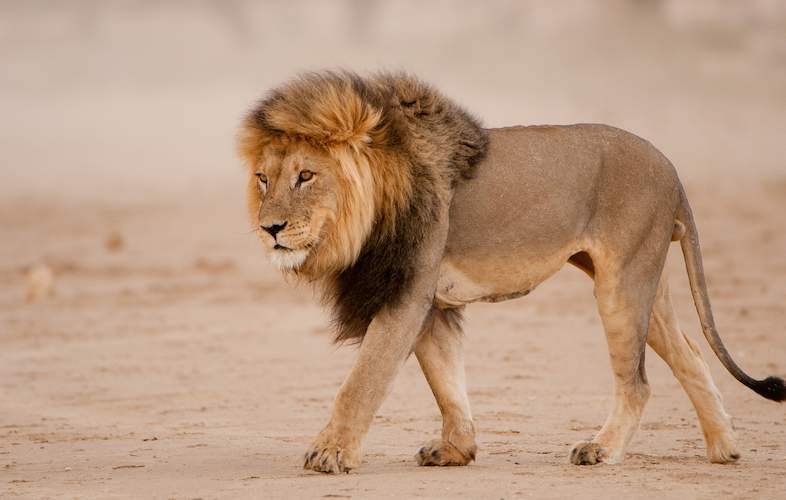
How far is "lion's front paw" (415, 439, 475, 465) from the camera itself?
5.82 m

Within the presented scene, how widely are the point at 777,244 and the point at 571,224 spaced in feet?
31.3

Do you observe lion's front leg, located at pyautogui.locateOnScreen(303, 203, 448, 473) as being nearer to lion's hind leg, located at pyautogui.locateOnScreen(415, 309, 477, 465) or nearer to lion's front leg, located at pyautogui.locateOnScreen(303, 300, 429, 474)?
lion's front leg, located at pyautogui.locateOnScreen(303, 300, 429, 474)

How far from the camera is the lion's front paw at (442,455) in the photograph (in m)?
5.82

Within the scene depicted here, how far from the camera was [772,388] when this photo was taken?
6.11 meters

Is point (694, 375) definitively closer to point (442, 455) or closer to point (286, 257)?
point (442, 455)

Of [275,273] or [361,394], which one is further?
[275,273]

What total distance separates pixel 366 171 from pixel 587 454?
1.36m

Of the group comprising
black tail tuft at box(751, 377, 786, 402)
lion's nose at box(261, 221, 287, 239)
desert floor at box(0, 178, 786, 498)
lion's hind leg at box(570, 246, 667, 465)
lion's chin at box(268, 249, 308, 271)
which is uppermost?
lion's nose at box(261, 221, 287, 239)

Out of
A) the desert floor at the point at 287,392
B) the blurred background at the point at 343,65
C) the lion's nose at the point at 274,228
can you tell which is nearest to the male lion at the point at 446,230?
the lion's nose at the point at 274,228

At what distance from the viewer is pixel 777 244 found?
49.2 ft

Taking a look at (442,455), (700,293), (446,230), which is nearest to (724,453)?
(700,293)

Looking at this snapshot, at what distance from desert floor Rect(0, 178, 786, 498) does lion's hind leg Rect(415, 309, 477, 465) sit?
11 cm

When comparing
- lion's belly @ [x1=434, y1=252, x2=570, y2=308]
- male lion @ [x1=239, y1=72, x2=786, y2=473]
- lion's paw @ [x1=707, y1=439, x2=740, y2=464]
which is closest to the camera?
male lion @ [x1=239, y1=72, x2=786, y2=473]

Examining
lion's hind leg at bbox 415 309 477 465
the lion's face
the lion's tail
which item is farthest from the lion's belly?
the lion's tail
